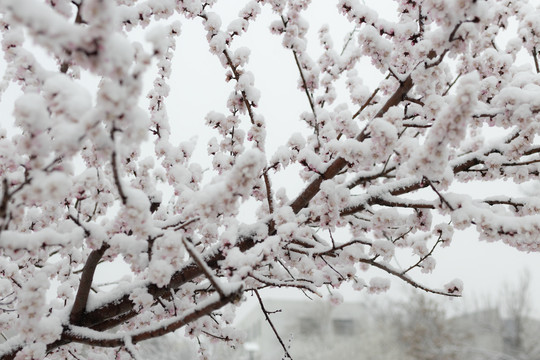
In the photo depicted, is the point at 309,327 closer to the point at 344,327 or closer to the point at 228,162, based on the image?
the point at 344,327

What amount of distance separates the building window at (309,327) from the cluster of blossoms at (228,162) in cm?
3530

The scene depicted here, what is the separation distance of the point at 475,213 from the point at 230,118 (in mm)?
2343

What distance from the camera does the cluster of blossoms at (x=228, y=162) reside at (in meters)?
1.63

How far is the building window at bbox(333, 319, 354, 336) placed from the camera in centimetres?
4197

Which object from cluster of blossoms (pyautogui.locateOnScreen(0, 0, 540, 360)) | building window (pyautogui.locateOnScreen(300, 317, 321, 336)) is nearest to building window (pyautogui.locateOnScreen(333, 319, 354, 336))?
building window (pyautogui.locateOnScreen(300, 317, 321, 336))

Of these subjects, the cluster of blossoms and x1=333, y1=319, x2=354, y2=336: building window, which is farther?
x1=333, y1=319, x2=354, y2=336: building window

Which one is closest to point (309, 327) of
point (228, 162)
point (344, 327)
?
point (344, 327)

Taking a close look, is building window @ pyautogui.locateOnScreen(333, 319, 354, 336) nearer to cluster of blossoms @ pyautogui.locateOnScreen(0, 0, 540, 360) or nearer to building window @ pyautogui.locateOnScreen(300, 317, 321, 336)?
building window @ pyautogui.locateOnScreen(300, 317, 321, 336)

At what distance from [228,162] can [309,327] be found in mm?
37325

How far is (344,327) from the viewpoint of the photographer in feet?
140

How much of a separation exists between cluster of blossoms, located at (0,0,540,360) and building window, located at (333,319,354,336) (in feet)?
132

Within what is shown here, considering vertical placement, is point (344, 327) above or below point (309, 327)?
above

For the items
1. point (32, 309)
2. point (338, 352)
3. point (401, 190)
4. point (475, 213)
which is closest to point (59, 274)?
point (32, 309)

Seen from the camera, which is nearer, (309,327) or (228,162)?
(228,162)
